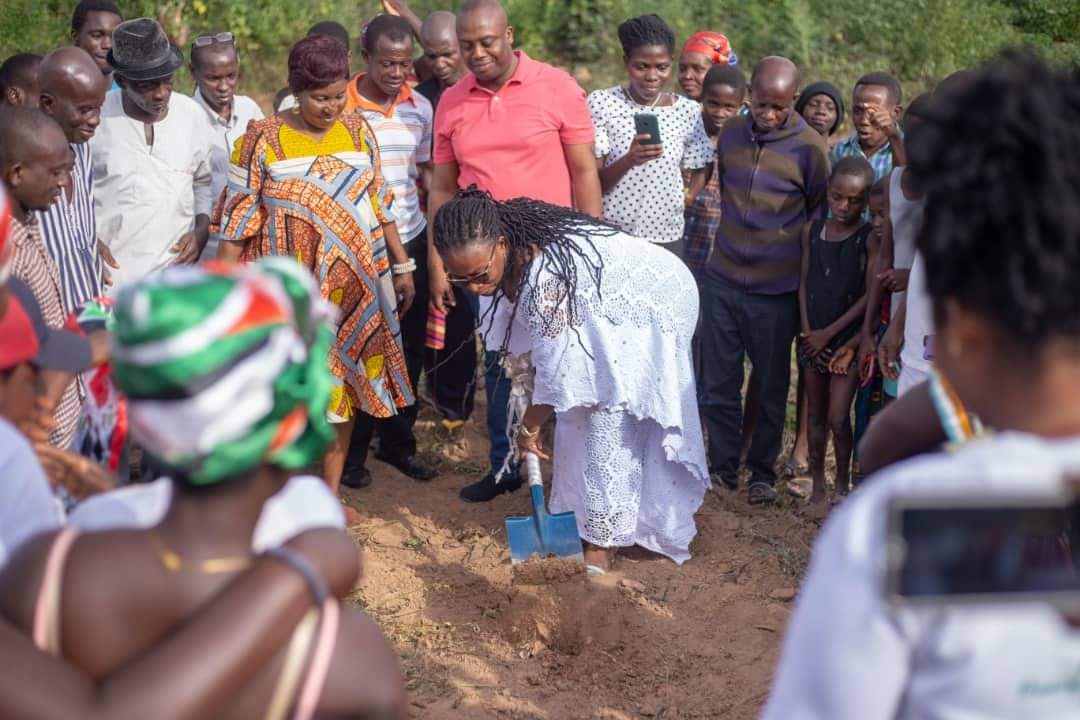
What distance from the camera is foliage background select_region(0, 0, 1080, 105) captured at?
10570 millimetres

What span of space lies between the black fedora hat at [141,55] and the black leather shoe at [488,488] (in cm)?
229

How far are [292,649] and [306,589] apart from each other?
8cm

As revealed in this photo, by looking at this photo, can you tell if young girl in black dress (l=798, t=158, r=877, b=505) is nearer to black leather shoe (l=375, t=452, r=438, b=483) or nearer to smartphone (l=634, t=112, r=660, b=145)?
smartphone (l=634, t=112, r=660, b=145)

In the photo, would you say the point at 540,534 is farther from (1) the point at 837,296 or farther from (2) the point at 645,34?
(2) the point at 645,34

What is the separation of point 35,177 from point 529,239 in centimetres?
170

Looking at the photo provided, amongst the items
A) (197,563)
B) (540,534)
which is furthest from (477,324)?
(197,563)

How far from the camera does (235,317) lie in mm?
1434

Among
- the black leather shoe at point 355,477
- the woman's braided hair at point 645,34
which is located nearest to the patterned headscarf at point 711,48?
the woman's braided hair at point 645,34

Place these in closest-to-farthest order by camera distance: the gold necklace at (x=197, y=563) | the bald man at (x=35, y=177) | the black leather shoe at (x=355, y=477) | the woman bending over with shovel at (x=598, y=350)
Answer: the gold necklace at (x=197, y=563) < the bald man at (x=35, y=177) < the woman bending over with shovel at (x=598, y=350) < the black leather shoe at (x=355, y=477)

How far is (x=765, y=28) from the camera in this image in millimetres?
11766

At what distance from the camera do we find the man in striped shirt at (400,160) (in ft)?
18.0

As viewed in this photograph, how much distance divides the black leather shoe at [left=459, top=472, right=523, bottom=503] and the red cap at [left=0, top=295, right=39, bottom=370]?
3.43 metres

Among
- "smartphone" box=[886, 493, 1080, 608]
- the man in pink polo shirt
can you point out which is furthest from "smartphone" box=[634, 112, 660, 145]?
"smartphone" box=[886, 493, 1080, 608]

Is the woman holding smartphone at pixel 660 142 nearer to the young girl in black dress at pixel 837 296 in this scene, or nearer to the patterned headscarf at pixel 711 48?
the young girl in black dress at pixel 837 296
